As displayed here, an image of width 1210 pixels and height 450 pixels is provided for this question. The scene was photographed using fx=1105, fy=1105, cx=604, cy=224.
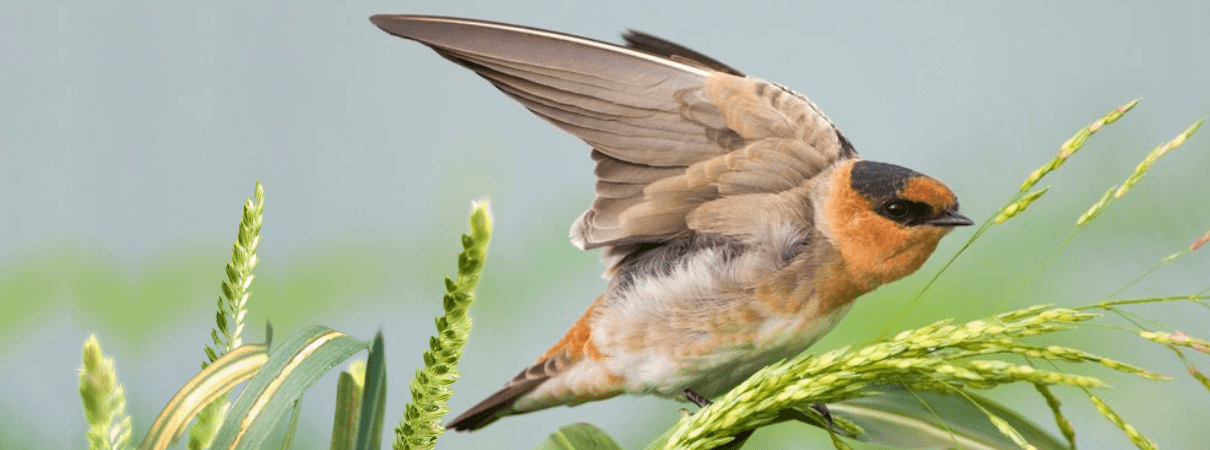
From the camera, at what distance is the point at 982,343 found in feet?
2.77

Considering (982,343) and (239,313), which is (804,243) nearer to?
(982,343)

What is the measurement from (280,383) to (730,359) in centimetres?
55

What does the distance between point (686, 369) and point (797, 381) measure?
1.22ft

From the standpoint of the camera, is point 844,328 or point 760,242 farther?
point 844,328

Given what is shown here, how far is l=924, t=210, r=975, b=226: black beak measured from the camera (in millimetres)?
1135

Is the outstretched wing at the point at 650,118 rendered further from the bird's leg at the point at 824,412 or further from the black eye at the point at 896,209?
the bird's leg at the point at 824,412

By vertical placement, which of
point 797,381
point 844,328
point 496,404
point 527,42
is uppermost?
point 527,42

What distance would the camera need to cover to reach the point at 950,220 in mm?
1148

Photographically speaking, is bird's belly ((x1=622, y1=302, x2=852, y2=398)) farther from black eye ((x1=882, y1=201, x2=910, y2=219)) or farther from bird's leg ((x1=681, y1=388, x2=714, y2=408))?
black eye ((x1=882, y1=201, x2=910, y2=219))

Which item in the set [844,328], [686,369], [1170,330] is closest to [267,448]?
[686,369]

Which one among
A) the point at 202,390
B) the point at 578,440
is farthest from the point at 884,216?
the point at 202,390

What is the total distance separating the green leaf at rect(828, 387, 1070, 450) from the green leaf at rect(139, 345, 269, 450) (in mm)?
589

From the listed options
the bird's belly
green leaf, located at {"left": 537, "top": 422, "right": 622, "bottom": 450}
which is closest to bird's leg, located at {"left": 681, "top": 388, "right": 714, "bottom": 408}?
the bird's belly

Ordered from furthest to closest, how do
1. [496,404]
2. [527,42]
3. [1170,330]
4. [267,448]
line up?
[496,404] < [527,42] < [267,448] < [1170,330]
